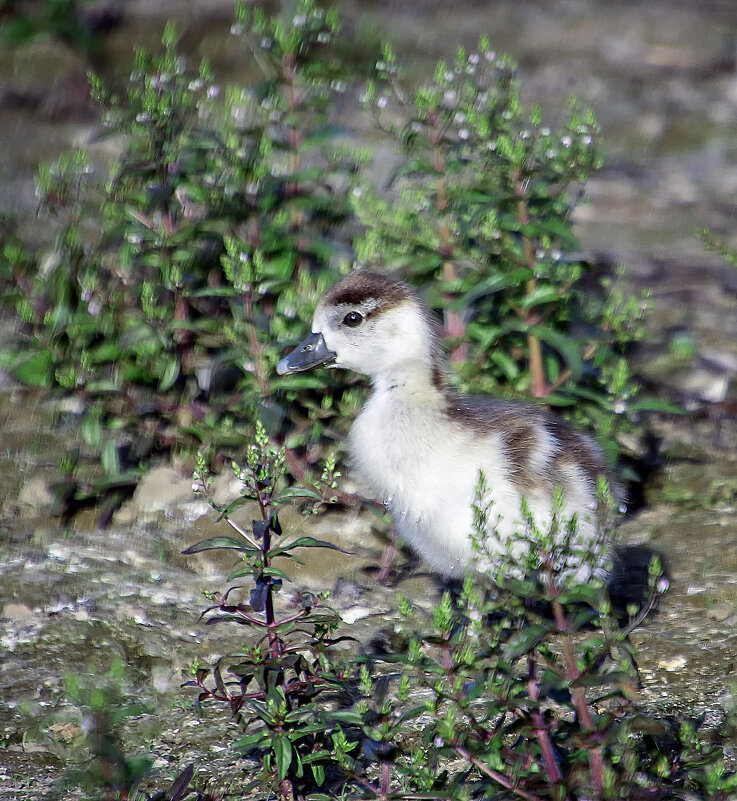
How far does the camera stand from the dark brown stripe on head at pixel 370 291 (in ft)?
15.3

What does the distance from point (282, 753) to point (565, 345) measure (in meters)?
2.36

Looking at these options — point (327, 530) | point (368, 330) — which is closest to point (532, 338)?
point (368, 330)

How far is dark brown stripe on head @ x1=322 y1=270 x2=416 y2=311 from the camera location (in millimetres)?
4656

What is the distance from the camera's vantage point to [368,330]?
4.65 meters

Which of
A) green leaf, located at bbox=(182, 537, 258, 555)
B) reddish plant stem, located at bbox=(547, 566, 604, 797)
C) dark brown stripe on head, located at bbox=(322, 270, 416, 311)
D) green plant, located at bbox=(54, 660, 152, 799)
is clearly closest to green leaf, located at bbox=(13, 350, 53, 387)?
dark brown stripe on head, located at bbox=(322, 270, 416, 311)

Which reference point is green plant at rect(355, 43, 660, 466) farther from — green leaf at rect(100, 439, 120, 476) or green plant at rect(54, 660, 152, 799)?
green plant at rect(54, 660, 152, 799)

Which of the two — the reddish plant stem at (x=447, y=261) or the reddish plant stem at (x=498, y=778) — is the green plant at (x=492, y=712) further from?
the reddish plant stem at (x=447, y=261)

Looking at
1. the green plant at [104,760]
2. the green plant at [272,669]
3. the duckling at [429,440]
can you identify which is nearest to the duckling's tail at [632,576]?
the duckling at [429,440]

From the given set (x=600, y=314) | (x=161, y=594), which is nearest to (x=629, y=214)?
(x=600, y=314)

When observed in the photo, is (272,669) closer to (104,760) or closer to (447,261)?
(104,760)

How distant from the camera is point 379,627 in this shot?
4.43 meters

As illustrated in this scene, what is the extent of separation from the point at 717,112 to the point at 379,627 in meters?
6.73

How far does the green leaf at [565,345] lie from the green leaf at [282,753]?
7.39ft

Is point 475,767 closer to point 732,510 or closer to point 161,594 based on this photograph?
point 161,594
